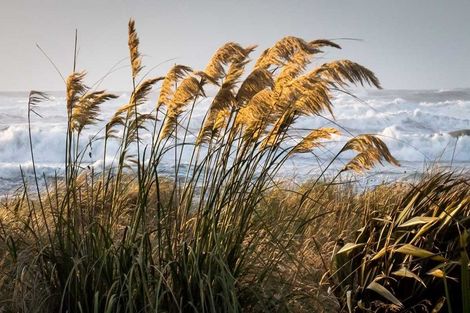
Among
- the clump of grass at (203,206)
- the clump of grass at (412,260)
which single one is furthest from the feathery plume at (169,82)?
the clump of grass at (412,260)

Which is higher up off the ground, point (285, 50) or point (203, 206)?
point (285, 50)

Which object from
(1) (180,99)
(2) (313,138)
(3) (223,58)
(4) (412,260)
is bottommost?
(4) (412,260)

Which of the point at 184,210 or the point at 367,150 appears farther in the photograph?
the point at 184,210

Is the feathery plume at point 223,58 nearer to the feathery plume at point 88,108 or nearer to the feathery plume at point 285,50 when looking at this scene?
the feathery plume at point 285,50

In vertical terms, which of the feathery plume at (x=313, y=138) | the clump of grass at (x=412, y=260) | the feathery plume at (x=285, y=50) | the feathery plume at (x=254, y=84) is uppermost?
the feathery plume at (x=285, y=50)

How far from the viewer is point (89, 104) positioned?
4047mm

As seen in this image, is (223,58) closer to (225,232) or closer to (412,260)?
(225,232)

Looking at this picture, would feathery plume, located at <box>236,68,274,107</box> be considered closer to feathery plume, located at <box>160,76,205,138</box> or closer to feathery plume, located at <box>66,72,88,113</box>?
feathery plume, located at <box>160,76,205,138</box>

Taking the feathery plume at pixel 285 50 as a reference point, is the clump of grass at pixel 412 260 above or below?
below

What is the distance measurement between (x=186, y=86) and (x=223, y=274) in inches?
42.0

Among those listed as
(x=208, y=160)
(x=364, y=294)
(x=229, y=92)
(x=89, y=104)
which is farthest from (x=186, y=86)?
(x=364, y=294)

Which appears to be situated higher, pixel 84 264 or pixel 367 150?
pixel 367 150

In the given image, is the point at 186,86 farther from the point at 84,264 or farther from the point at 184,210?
the point at 84,264

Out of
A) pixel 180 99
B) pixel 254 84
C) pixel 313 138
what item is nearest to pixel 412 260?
pixel 313 138
